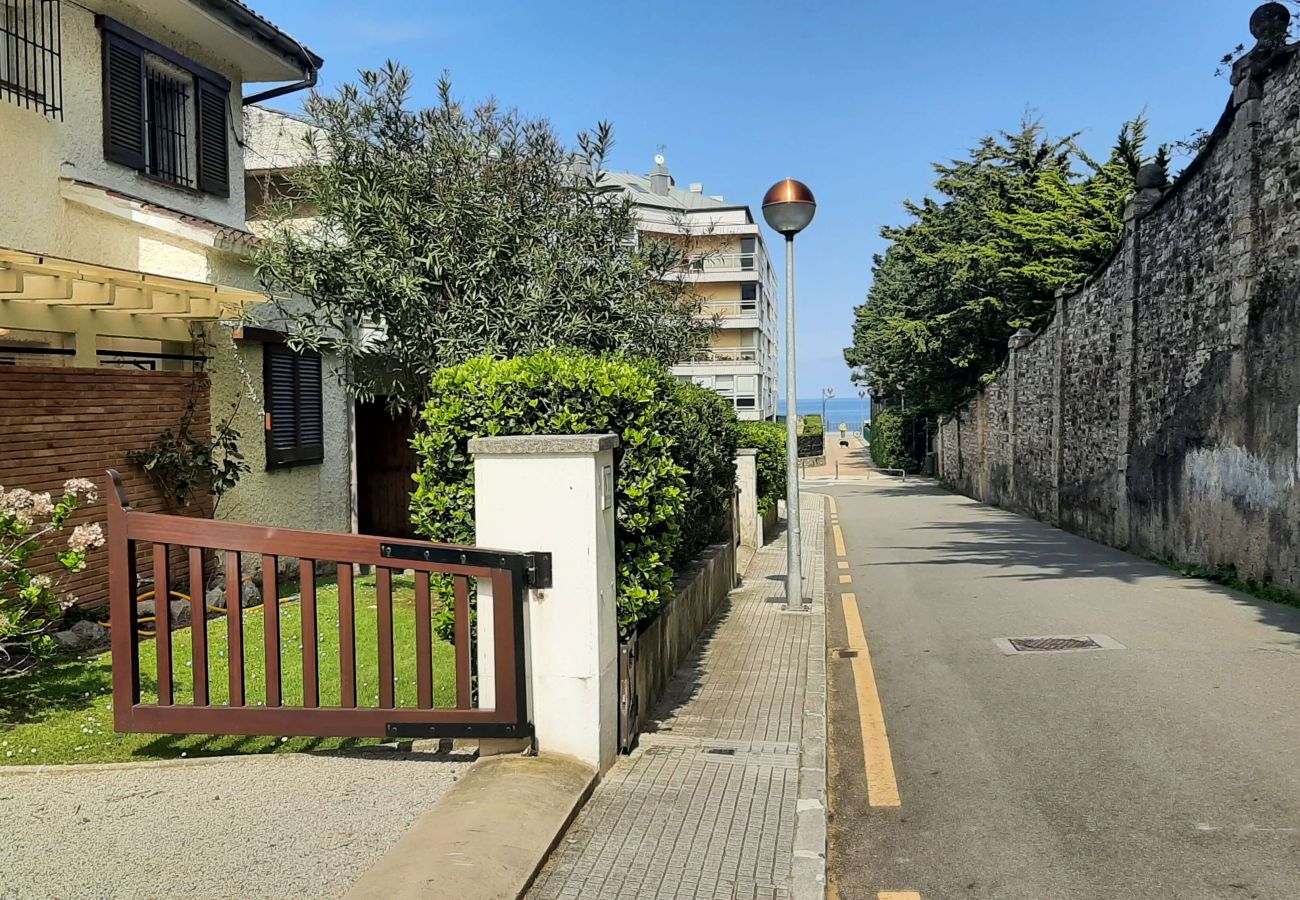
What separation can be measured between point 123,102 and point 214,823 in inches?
348

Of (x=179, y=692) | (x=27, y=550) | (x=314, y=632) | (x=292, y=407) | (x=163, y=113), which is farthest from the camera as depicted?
(x=292, y=407)

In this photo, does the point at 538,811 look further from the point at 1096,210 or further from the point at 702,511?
the point at 1096,210

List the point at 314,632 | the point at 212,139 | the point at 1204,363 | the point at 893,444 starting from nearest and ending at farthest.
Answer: the point at 314,632 < the point at 212,139 < the point at 1204,363 < the point at 893,444

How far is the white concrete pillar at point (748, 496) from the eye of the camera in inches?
611

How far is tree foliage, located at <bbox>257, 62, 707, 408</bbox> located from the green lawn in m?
2.52

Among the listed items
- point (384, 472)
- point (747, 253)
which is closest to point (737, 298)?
point (747, 253)

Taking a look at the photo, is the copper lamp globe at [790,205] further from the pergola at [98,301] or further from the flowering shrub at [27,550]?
the flowering shrub at [27,550]

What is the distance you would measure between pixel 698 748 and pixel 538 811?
161 cm

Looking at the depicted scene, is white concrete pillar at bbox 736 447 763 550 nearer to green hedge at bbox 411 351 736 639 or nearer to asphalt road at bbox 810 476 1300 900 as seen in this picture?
asphalt road at bbox 810 476 1300 900

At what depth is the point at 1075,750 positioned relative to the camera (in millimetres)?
5797

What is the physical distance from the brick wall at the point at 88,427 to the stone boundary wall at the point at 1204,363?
1216 centimetres

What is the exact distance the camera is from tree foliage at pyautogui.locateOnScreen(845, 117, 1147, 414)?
28.0 metres

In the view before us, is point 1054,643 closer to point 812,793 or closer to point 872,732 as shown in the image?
Answer: point 872,732

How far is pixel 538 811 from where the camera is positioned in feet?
13.7
